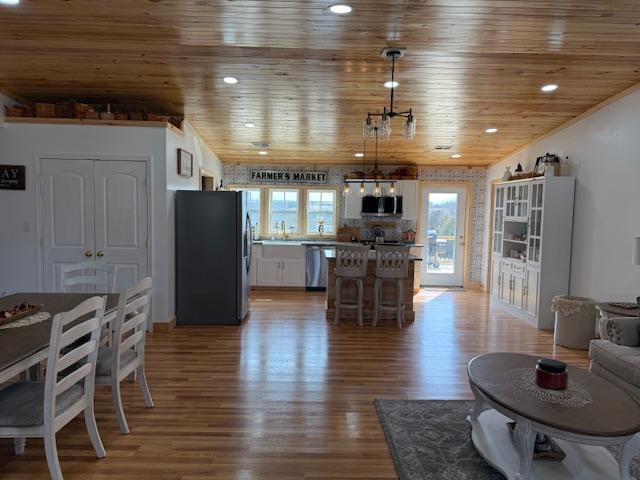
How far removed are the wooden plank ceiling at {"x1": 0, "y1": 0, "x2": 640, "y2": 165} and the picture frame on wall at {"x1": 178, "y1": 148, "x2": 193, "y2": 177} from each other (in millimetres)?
518

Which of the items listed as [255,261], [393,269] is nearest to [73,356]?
[393,269]

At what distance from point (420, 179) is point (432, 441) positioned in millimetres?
6139

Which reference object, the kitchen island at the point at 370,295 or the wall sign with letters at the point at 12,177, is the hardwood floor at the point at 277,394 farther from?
the wall sign with letters at the point at 12,177

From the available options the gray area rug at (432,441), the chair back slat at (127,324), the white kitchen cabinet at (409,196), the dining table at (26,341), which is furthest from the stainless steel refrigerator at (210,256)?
the white kitchen cabinet at (409,196)

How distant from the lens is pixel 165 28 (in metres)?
3.41

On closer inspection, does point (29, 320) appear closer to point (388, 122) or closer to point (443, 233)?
point (388, 122)

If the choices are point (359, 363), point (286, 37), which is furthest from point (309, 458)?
point (286, 37)

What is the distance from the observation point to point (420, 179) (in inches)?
324

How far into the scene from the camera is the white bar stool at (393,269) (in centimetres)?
537

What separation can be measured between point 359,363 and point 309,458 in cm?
165

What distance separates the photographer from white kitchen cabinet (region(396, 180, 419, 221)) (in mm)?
7906

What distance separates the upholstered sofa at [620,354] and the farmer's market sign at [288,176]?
18.2 feet

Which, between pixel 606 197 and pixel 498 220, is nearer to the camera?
pixel 606 197

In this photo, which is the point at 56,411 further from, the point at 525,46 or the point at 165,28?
the point at 525,46
